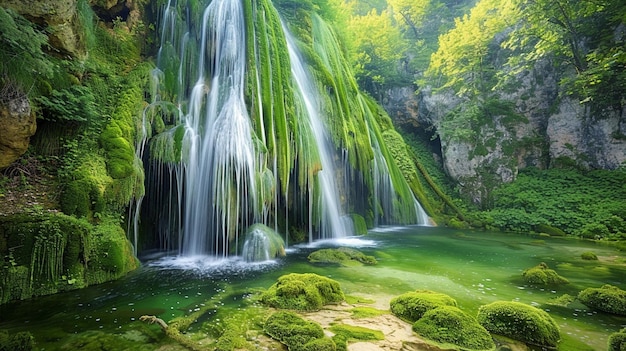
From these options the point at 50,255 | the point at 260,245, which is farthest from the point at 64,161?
the point at 260,245

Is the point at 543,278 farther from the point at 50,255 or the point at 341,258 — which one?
the point at 50,255

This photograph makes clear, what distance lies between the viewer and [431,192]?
68.8 ft

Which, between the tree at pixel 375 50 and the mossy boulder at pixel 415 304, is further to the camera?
the tree at pixel 375 50

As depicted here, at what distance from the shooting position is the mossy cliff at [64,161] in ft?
16.3

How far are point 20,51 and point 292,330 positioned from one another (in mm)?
6731

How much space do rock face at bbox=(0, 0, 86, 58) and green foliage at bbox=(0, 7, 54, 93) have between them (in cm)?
97

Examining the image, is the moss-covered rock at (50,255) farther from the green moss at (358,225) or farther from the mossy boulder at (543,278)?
the green moss at (358,225)

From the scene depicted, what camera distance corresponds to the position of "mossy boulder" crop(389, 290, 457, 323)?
169 inches

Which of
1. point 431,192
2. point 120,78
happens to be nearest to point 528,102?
point 431,192

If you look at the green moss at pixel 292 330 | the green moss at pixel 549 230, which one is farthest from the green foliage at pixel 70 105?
the green moss at pixel 549 230

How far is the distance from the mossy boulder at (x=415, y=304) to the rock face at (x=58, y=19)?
8.74 metres

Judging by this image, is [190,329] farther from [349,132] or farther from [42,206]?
[349,132]

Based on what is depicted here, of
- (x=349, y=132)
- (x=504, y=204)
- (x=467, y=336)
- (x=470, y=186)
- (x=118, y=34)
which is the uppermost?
(x=118, y=34)

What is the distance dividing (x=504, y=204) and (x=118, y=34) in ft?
70.2
